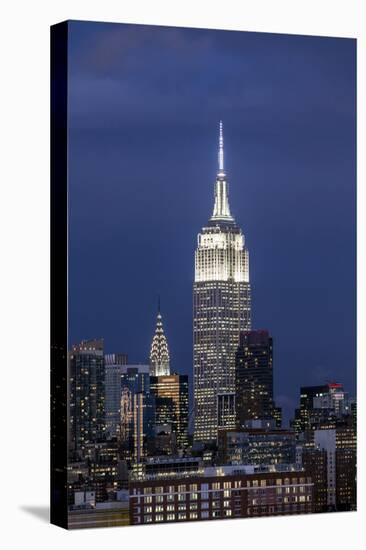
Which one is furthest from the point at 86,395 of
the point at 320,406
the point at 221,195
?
the point at 320,406

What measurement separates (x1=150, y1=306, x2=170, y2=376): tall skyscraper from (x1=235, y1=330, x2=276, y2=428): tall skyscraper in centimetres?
64

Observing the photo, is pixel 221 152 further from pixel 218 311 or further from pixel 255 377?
pixel 255 377

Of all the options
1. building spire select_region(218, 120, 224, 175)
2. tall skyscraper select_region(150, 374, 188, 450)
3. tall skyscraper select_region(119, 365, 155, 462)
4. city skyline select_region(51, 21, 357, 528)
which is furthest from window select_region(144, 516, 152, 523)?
building spire select_region(218, 120, 224, 175)

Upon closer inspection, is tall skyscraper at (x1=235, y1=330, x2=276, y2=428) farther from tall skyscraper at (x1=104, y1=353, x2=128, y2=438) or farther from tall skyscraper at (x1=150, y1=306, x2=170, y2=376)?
tall skyscraper at (x1=104, y1=353, x2=128, y2=438)

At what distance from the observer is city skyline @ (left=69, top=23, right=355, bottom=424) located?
14.3m

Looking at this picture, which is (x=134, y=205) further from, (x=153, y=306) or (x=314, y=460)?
(x=314, y=460)

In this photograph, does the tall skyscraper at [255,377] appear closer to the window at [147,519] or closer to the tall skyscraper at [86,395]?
the window at [147,519]

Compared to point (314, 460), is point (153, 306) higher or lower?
higher

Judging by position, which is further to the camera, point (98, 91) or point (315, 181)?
point (315, 181)

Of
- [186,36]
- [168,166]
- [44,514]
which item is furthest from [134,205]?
[44,514]

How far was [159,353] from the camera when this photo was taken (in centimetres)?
1462

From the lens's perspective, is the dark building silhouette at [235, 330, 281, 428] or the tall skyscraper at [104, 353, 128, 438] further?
the dark building silhouette at [235, 330, 281, 428]

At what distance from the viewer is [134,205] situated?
1455 centimetres

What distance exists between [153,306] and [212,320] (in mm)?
600
